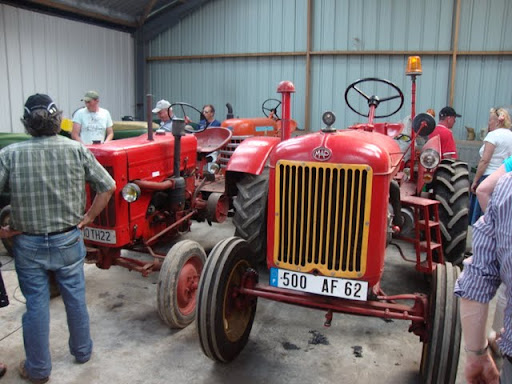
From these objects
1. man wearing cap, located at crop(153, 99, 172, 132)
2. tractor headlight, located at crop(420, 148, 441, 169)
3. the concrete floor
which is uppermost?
man wearing cap, located at crop(153, 99, 172, 132)

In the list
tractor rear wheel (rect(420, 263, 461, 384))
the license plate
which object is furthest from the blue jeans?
tractor rear wheel (rect(420, 263, 461, 384))

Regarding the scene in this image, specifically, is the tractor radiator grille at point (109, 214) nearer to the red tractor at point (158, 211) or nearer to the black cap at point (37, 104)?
the red tractor at point (158, 211)

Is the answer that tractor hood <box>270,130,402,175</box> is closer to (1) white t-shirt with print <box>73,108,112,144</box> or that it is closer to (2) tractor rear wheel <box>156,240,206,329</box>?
(2) tractor rear wheel <box>156,240,206,329</box>

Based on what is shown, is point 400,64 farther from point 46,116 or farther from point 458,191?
point 46,116

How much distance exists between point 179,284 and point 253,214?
0.76 metres

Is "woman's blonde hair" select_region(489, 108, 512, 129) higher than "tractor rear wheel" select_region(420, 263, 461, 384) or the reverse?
higher

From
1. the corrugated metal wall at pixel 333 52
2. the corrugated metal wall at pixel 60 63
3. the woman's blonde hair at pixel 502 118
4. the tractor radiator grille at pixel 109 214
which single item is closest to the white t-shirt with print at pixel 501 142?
the woman's blonde hair at pixel 502 118

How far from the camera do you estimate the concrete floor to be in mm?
2719

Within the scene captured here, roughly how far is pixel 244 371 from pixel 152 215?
1.49m

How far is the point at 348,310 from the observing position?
2.47 m

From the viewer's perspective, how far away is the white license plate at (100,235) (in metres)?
3.33

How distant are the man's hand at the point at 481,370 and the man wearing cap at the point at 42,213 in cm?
202

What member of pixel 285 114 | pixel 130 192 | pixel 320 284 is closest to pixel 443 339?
pixel 320 284

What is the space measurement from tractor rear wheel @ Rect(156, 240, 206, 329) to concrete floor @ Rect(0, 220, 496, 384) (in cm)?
13
